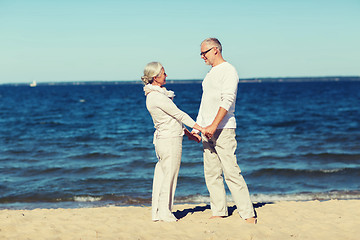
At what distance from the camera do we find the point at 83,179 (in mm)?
9430

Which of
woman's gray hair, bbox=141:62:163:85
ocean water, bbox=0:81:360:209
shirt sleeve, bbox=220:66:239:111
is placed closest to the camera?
shirt sleeve, bbox=220:66:239:111

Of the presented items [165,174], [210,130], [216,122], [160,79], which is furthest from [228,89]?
[165,174]

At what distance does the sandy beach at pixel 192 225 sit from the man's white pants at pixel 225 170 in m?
0.28

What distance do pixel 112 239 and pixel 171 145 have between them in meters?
1.34

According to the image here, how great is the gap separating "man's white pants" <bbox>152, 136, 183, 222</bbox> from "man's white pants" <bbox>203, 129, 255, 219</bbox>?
448 mm

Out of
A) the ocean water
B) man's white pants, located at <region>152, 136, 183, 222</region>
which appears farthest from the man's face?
the ocean water

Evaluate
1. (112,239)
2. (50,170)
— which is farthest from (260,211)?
(50,170)

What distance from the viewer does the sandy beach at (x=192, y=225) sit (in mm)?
4434

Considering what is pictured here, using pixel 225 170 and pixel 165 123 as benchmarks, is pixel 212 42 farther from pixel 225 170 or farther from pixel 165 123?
pixel 225 170

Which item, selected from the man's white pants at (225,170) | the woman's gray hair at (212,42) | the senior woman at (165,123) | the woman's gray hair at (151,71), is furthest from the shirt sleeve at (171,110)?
the woman's gray hair at (212,42)

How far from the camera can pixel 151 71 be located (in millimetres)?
4500

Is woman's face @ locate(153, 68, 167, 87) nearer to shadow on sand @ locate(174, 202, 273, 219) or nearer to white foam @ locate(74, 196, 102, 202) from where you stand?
shadow on sand @ locate(174, 202, 273, 219)

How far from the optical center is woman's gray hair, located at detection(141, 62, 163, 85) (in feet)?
14.8

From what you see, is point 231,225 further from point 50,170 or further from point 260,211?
point 50,170
